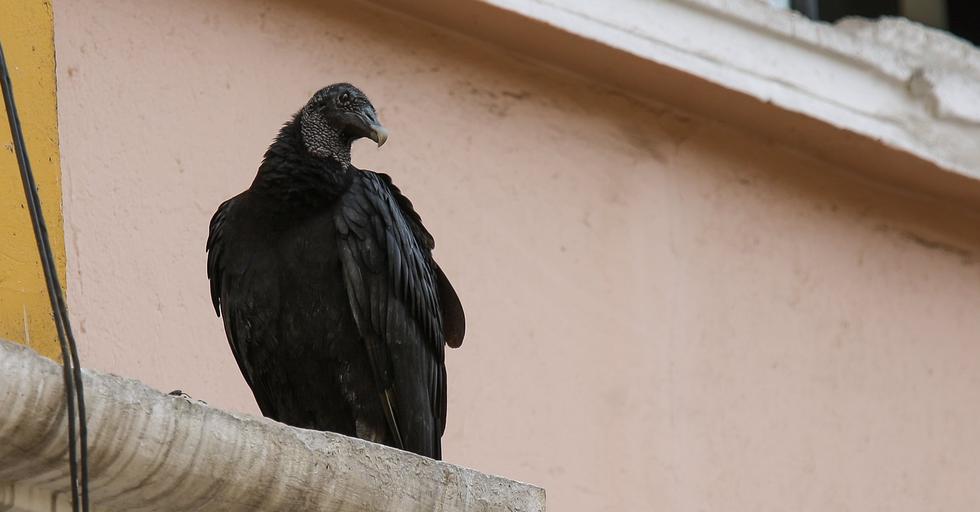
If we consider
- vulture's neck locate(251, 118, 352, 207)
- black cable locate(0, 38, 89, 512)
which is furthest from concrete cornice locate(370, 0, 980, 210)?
black cable locate(0, 38, 89, 512)

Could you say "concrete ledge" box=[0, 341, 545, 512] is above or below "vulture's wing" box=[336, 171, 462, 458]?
below

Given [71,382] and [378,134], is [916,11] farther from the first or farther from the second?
[71,382]

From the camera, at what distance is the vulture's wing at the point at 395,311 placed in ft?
16.4

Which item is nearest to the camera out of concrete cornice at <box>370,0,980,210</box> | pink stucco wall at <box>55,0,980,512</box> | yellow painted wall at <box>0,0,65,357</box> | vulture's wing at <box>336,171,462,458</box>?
yellow painted wall at <box>0,0,65,357</box>

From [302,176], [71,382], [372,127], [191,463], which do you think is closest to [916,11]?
[372,127]

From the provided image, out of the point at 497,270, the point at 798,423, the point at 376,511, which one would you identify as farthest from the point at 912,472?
the point at 376,511

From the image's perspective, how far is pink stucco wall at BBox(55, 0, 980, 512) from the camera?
5879 millimetres

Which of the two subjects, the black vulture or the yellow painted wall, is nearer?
the yellow painted wall

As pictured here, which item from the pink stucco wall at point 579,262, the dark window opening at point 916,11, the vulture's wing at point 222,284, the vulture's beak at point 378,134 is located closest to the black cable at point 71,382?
the vulture's wing at point 222,284

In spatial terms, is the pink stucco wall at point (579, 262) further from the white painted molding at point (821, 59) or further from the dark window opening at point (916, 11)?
the dark window opening at point (916, 11)

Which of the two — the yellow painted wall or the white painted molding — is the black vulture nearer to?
the yellow painted wall

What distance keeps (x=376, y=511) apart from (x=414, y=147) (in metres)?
2.97

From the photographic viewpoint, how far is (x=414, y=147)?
6480 millimetres

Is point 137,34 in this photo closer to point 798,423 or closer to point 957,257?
point 798,423
